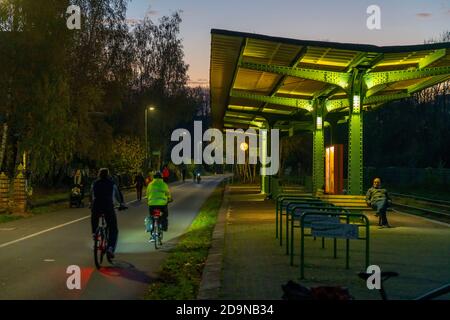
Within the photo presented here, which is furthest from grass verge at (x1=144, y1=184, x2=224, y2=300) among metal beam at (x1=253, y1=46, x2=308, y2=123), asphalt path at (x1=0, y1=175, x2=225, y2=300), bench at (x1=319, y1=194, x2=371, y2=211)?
metal beam at (x1=253, y1=46, x2=308, y2=123)

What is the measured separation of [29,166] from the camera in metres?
29.0

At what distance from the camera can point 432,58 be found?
21031 mm

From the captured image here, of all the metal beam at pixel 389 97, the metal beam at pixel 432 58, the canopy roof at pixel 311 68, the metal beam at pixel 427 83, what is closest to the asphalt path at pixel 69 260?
the canopy roof at pixel 311 68

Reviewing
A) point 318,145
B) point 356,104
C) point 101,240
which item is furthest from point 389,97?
point 101,240

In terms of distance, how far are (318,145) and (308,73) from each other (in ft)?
34.8

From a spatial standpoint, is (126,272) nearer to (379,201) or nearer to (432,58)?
(379,201)

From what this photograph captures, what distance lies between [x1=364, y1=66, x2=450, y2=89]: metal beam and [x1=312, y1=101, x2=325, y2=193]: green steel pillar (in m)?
8.37

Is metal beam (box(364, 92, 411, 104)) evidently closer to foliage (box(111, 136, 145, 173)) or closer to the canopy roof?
the canopy roof

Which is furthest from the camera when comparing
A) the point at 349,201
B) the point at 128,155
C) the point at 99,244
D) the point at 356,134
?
the point at 128,155

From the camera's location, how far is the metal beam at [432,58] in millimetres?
19886

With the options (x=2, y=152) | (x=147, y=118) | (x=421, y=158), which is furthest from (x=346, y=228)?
(x=147, y=118)

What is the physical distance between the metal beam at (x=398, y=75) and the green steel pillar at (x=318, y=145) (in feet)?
27.5

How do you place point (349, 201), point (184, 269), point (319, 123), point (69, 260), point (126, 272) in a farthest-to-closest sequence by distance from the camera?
point (319, 123) → point (349, 201) → point (69, 260) → point (184, 269) → point (126, 272)

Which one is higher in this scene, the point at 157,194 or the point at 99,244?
the point at 157,194
